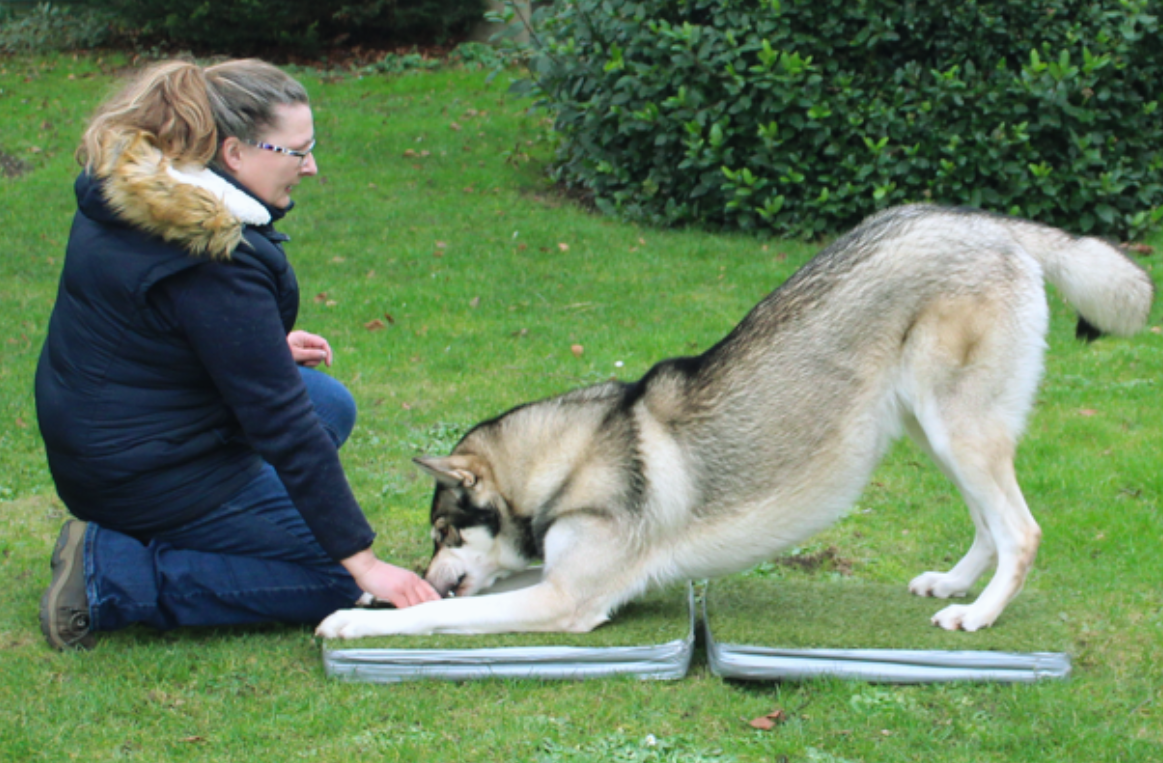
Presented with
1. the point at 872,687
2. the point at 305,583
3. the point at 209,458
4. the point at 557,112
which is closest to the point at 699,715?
the point at 872,687

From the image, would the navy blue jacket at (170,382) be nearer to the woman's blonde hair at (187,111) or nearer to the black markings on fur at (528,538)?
the woman's blonde hair at (187,111)

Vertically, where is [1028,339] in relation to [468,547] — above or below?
above

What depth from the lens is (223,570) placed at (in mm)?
3779

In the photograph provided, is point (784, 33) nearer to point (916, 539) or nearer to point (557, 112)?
point (557, 112)

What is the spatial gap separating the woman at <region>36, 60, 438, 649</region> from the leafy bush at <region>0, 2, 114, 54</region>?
13.8 m

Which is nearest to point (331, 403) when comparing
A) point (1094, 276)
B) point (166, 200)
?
point (166, 200)

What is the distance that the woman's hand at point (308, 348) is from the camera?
4.34 meters

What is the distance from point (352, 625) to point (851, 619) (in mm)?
1610

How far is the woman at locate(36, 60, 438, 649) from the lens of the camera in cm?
333

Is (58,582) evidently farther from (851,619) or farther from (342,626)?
(851,619)

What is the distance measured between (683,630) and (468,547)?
29.8 inches

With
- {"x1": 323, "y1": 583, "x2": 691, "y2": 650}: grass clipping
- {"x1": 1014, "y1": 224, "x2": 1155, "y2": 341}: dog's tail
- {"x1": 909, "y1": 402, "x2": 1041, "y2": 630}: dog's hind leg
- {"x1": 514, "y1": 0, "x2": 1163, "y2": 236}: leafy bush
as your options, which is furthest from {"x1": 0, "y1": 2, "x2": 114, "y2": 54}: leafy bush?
{"x1": 909, "y1": 402, "x2": 1041, "y2": 630}: dog's hind leg

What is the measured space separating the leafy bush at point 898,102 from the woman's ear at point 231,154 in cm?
580

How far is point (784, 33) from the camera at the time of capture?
8648 millimetres
